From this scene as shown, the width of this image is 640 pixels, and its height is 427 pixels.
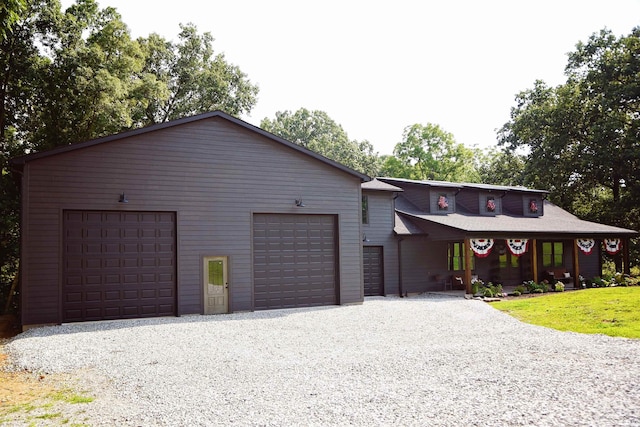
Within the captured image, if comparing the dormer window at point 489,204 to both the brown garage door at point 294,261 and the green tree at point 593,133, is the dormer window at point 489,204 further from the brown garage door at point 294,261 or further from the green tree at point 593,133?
the brown garage door at point 294,261

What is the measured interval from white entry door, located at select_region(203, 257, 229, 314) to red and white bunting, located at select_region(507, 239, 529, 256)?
12.5 metres

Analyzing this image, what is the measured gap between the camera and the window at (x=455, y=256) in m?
23.2

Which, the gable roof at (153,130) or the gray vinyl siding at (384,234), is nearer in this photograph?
the gable roof at (153,130)

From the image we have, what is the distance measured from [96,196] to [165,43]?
1964 cm

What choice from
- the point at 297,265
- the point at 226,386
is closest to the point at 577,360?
the point at 226,386

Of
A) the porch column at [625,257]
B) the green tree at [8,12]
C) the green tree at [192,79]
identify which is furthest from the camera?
the green tree at [192,79]

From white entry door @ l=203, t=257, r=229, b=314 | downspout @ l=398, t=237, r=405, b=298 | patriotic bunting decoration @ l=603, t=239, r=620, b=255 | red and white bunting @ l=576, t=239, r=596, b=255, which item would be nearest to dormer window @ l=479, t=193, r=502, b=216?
red and white bunting @ l=576, t=239, r=596, b=255

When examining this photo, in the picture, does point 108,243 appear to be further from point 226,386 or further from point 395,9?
point 395,9

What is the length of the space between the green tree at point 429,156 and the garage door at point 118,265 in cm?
3951

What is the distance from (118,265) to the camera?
14273mm

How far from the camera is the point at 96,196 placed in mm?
14117

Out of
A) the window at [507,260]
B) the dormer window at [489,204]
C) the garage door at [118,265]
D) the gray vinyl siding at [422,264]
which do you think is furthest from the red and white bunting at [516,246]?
the garage door at [118,265]

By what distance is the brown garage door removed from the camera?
1630 centimetres

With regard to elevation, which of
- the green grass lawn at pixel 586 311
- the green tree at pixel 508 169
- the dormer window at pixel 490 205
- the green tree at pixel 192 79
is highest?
the green tree at pixel 192 79
